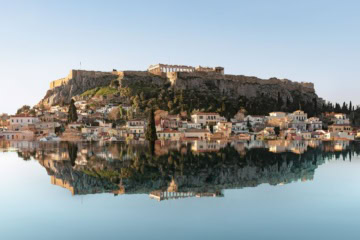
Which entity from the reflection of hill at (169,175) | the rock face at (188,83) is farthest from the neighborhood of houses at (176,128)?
the reflection of hill at (169,175)

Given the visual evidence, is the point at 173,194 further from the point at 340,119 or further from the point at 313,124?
the point at 340,119

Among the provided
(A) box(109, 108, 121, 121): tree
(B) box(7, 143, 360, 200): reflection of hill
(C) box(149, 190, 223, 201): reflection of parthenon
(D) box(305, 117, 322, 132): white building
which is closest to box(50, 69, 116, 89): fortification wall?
(A) box(109, 108, 121, 121): tree

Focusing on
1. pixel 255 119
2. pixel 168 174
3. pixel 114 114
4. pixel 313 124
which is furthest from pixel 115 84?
pixel 168 174

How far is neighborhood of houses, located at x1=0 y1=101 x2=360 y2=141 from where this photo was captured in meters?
45.9

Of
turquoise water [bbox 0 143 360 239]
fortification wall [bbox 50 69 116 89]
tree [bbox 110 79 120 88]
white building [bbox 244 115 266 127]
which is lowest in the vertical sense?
turquoise water [bbox 0 143 360 239]

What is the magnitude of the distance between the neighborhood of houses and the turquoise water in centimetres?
2854

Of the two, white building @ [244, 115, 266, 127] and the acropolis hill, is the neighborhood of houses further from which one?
the acropolis hill

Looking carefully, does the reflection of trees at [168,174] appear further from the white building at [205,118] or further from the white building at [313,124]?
the white building at [313,124]

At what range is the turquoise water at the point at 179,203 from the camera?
7988 millimetres

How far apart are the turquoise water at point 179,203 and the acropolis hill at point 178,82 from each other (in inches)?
1892

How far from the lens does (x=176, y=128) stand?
48844 mm

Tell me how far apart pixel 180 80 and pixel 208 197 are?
5379 centimetres

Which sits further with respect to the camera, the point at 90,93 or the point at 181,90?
the point at 90,93

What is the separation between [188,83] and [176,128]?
58.5ft
